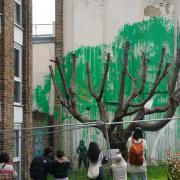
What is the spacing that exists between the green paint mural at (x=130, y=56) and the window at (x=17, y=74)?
26.4 feet

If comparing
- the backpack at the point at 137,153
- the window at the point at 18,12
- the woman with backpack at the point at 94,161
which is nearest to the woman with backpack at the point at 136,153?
the backpack at the point at 137,153

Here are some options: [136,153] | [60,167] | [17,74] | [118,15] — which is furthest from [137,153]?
[118,15]

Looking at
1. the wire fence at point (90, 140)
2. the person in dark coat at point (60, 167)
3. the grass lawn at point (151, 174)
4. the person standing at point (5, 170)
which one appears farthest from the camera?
the wire fence at point (90, 140)

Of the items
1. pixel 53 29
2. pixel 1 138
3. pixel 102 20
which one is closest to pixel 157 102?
pixel 102 20

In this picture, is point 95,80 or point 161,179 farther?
point 95,80

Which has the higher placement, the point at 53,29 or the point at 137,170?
the point at 53,29

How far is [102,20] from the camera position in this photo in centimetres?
2897

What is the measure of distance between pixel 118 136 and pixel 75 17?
39.6ft

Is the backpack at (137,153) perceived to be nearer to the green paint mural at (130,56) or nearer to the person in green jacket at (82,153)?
the person in green jacket at (82,153)

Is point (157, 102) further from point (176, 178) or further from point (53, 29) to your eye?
point (176, 178)

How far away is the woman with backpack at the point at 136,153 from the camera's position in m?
13.4

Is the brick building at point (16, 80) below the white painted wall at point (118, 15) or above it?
below

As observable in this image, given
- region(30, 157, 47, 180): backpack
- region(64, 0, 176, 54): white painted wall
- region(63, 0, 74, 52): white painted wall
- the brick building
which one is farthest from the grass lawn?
region(63, 0, 74, 52): white painted wall

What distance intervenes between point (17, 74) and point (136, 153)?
835cm
